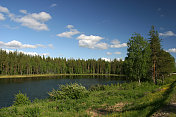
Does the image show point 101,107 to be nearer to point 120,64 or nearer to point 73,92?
point 73,92

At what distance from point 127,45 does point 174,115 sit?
29.9 metres

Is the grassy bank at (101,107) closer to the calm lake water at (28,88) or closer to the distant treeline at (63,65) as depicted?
the calm lake water at (28,88)

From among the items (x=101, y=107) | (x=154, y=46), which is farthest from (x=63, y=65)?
(x=101, y=107)

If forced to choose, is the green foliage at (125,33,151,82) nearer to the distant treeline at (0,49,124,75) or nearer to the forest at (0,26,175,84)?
the forest at (0,26,175,84)

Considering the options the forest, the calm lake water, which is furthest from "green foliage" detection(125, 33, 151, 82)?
the calm lake water

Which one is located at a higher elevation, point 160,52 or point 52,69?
point 160,52

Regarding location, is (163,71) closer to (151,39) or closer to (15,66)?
(151,39)

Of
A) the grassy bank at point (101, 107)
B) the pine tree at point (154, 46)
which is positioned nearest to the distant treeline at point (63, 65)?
the pine tree at point (154, 46)

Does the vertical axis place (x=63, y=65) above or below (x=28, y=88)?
above

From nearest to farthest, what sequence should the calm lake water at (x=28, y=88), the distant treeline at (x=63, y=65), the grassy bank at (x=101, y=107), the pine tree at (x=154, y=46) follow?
the grassy bank at (x=101, y=107), the calm lake water at (x=28, y=88), the pine tree at (x=154, y=46), the distant treeline at (x=63, y=65)

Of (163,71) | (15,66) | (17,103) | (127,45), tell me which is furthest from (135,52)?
(15,66)

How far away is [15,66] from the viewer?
101m

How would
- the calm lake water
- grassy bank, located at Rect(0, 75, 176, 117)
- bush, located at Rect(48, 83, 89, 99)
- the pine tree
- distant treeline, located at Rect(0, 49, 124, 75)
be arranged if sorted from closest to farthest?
grassy bank, located at Rect(0, 75, 176, 117)
bush, located at Rect(48, 83, 89, 99)
the calm lake water
the pine tree
distant treeline, located at Rect(0, 49, 124, 75)

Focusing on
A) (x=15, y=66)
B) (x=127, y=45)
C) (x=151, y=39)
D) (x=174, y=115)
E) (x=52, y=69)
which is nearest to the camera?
(x=174, y=115)
